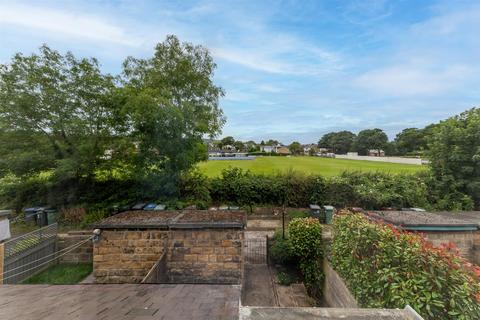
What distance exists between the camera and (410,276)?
2.25 metres

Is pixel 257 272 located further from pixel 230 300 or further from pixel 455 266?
pixel 455 266

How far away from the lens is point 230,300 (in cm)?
258

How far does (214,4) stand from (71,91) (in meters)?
6.09

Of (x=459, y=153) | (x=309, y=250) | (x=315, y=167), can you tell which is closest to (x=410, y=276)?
(x=309, y=250)

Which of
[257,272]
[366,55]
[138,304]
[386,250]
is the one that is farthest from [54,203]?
[366,55]

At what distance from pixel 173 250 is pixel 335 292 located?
3083 mm

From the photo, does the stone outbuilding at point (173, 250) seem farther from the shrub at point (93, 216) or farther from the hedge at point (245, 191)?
the shrub at point (93, 216)

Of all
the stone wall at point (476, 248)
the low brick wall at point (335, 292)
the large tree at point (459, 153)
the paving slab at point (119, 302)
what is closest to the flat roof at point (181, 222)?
the paving slab at point (119, 302)

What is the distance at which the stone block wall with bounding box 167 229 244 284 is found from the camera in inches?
157

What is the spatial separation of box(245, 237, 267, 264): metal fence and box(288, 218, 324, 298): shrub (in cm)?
115

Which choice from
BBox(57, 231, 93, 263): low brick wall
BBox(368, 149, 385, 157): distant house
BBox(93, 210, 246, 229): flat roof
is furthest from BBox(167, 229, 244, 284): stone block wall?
BBox(368, 149, 385, 157): distant house

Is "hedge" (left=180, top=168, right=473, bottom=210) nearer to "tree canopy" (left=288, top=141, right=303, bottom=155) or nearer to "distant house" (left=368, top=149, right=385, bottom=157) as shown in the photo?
"distant house" (left=368, top=149, right=385, bottom=157)

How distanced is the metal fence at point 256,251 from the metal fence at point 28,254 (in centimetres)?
545

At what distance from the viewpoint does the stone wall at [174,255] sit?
401 centimetres
